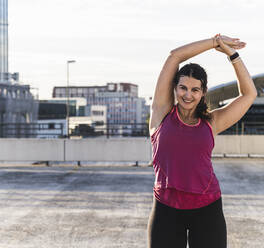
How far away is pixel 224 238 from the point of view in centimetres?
253

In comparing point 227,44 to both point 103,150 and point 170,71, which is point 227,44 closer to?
point 170,71

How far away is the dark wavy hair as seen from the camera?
8.59 ft

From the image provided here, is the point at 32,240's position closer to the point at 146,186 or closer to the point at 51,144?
the point at 146,186

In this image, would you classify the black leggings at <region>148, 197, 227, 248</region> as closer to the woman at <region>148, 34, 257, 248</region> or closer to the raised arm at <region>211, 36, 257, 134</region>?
the woman at <region>148, 34, 257, 248</region>

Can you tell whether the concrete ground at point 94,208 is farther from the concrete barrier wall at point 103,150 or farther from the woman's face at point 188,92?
the woman's face at point 188,92

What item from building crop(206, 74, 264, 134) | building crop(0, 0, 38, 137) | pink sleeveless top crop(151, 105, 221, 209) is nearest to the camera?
pink sleeveless top crop(151, 105, 221, 209)

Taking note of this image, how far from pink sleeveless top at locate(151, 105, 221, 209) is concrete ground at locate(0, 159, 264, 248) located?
A: 327 cm

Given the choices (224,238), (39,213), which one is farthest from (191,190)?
(39,213)

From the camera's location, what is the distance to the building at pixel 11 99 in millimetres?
54819

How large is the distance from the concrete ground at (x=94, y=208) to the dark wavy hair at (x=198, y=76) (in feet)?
10.9

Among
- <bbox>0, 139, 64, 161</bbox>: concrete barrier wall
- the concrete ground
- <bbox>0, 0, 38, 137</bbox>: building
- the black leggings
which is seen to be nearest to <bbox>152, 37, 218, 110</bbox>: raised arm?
the black leggings

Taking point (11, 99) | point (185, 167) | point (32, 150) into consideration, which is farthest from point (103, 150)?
point (11, 99)

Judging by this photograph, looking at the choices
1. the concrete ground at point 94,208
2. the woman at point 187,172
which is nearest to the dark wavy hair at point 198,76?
the woman at point 187,172

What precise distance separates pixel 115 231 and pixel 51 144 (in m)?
9.52
